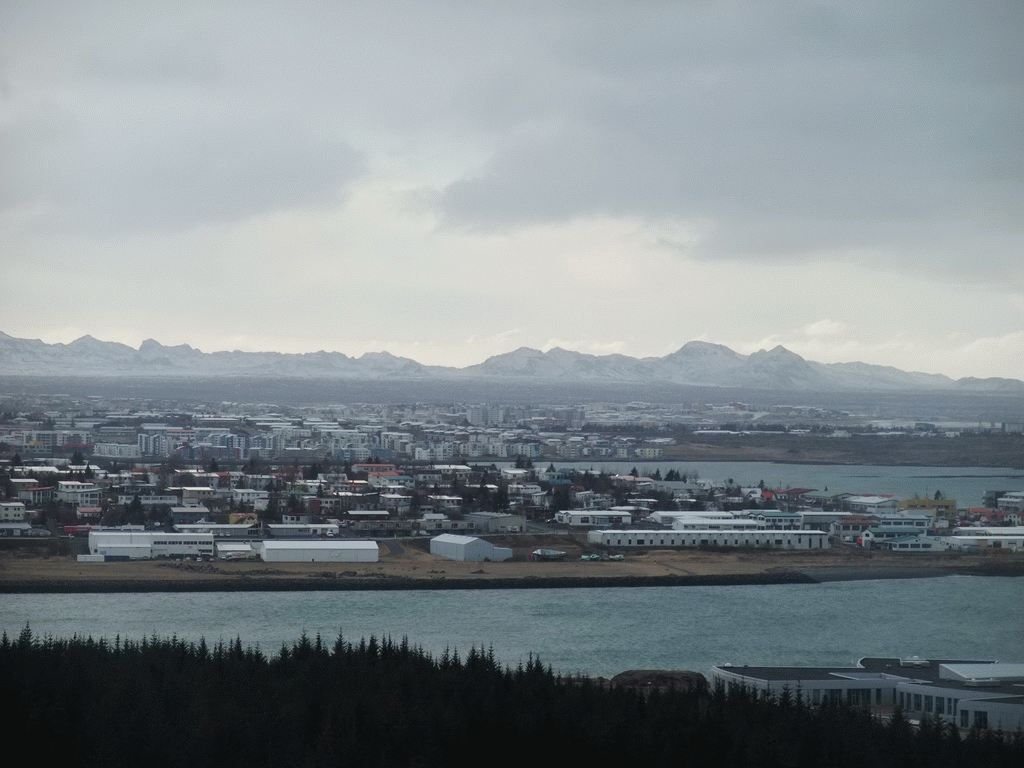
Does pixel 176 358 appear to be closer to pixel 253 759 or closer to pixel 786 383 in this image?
pixel 786 383

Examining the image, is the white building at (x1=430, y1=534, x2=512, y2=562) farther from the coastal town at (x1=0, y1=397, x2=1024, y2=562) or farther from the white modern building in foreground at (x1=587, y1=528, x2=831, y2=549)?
the white modern building in foreground at (x1=587, y1=528, x2=831, y2=549)

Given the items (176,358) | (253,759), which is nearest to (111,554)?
(253,759)

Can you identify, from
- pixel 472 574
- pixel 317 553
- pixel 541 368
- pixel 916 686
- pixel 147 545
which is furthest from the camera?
pixel 541 368

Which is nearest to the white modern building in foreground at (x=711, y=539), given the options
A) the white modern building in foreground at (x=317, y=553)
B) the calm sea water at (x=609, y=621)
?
the calm sea water at (x=609, y=621)

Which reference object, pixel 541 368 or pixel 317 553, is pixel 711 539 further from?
pixel 541 368

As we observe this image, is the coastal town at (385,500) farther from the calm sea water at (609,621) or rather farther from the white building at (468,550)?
the calm sea water at (609,621)

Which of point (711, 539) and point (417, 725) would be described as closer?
point (417, 725)

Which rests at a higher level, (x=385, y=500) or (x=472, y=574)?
(x=385, y=500)

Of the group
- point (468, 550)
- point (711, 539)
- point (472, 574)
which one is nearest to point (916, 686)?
point (472, 574)
